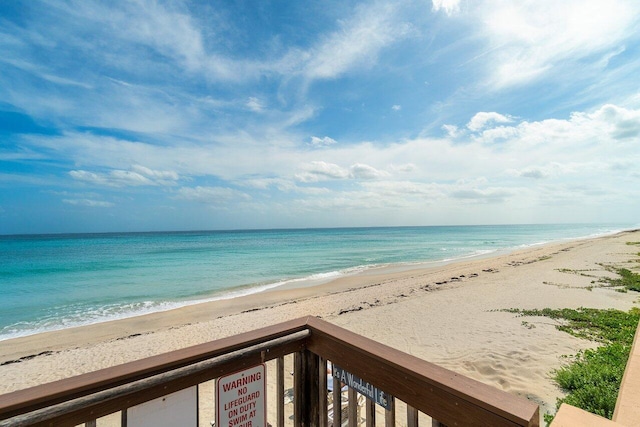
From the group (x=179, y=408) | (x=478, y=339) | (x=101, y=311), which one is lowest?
(x=101, y=311)

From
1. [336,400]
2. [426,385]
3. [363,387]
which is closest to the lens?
[426,385]

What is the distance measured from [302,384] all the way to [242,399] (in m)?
0.41

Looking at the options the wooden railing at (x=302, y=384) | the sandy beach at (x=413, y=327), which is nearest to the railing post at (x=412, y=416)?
the wooden railing at (x=302, y=384)

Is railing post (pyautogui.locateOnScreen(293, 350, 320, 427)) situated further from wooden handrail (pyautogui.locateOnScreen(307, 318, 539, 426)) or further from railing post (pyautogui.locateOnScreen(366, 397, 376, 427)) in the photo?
railing post (pyautogui.locateOnScreen(366, 397, 376, 427))

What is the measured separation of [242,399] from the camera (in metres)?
1.66

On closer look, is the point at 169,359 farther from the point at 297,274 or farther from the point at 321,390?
the point at 297,274

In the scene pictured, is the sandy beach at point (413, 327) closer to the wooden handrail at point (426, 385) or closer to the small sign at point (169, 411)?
the wooden handrail at point (426, 385)

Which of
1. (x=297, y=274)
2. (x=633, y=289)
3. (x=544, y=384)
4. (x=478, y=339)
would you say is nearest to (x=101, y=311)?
(x=297, y=274)

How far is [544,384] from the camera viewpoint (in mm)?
5195

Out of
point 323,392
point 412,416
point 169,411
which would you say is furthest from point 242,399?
point 412,416

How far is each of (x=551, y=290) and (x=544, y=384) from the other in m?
9.14

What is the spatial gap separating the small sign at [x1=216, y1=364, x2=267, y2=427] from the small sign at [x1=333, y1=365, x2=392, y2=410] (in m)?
0.43

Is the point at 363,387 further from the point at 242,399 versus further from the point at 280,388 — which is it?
the point at 242,399

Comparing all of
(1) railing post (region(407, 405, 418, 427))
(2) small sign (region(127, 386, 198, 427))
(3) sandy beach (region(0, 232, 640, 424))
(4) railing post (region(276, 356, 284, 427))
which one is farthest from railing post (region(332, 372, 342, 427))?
(3) sandy beach (region(0, 232, 640, 424))
